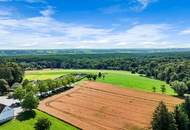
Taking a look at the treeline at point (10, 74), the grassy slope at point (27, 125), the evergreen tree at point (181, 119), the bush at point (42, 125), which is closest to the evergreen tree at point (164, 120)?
the evergreen tree at point (181, 119)

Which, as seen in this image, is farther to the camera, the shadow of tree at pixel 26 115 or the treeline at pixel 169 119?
the shadow of tree at pixel 26 115

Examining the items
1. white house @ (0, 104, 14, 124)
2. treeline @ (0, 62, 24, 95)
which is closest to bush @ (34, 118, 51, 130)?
white house @ (0, 104, 14, 124)

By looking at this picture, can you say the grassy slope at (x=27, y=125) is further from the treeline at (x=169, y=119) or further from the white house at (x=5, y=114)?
the treeline at (x=169, y=119)

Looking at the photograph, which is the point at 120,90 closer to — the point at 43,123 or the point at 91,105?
the point at 91,105

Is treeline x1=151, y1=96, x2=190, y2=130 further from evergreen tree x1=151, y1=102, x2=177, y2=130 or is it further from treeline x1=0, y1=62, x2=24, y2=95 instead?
treeline x1=0, y1=62, x2=24, y2=95

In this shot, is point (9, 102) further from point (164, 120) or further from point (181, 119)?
point (181, 119)
